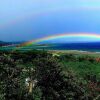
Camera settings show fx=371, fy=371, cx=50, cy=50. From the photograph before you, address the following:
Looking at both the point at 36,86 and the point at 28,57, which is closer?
the point at 36,86

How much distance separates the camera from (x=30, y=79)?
8734mm

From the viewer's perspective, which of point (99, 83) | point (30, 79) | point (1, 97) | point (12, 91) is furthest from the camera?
point (99, 83)

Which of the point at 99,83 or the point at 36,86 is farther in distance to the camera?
the point at 99,83

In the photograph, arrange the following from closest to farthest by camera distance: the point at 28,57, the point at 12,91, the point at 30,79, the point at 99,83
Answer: the point at 12,91
the point at 30,79
the point at 99,83
the point at 28,57

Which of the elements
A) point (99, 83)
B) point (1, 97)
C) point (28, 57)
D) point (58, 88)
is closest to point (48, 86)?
point (58, 88)

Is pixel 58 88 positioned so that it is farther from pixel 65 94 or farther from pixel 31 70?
pixel 31 70

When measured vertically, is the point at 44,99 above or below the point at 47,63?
below

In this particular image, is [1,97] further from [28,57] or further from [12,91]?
[28,57]

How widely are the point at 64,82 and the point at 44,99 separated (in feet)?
2.44

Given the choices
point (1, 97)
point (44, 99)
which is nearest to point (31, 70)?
point (44, 99)

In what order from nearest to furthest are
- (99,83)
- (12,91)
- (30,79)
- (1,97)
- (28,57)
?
1. (1,97)
2. (12,91)
3. (30,79)
4. (99,83)
5. (28,57)

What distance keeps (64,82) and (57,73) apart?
0.30 meters

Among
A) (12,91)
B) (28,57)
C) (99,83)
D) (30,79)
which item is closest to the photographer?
(12,91)

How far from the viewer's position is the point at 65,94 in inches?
339
